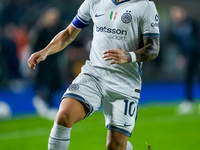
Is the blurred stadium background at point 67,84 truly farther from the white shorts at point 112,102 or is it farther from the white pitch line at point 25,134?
the white shorts at point 112,102

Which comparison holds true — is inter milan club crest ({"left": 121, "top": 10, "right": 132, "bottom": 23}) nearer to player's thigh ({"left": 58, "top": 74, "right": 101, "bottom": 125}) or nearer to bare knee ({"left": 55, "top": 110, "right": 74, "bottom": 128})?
player's thigh ({"left": 58, "top": 74, "right": 101, "bottom": 125})

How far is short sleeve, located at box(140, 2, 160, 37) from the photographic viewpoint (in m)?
4.28

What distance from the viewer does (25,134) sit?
26.1ft

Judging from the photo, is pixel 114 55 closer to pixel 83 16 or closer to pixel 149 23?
pixel 149 23

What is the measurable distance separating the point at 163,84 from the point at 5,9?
646 cm

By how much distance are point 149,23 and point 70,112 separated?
49.2 inches

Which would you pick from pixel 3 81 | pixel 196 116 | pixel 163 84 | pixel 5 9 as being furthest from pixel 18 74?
pixel 196 116

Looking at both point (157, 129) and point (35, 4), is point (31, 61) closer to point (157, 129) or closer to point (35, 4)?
point (157, 129)

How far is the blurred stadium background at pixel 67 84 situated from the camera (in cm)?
743

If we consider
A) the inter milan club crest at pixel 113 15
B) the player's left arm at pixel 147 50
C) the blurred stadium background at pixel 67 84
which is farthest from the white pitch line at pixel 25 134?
the player's left arm at pixel 147 50

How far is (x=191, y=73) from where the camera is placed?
10.7 m

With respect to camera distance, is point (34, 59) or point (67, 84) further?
point (67, 84)

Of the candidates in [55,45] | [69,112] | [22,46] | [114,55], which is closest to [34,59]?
[55,45]

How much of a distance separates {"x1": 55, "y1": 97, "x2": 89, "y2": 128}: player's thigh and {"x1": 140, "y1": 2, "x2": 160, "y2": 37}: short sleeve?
3.32ft
